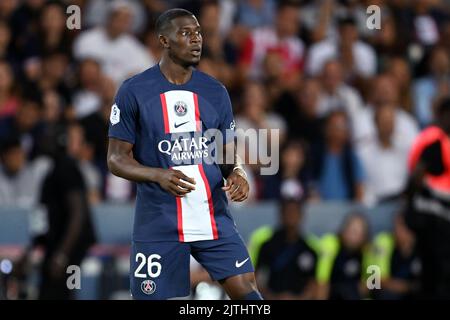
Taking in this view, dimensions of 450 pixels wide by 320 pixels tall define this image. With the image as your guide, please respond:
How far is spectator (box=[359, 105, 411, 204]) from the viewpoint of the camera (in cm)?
1241

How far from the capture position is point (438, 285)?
11.3 m

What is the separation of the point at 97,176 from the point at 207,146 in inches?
193

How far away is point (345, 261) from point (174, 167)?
4.65 metres

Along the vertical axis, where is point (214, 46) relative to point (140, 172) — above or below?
above

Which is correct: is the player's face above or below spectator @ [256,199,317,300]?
above

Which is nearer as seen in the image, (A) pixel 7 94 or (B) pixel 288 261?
A: (B) pixel 288 261

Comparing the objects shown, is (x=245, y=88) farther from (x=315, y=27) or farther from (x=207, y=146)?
(x=207, y=146)

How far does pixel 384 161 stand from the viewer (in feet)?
40.8

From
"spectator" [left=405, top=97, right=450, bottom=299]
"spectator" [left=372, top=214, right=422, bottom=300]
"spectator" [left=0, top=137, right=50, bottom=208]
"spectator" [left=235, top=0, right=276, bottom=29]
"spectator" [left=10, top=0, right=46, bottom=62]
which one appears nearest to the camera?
"spectator" [left=405, top=97, right=450, bottom=299]

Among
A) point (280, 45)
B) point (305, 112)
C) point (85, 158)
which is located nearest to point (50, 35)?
point (85, 158)

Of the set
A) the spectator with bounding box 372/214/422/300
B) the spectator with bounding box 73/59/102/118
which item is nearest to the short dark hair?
the spectator with bounding box 372/214/422/300

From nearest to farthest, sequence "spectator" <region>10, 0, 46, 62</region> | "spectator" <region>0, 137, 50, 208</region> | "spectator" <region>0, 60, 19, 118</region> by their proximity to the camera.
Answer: "spectator" <region>0, 137, 50, 208</region>
"spectator" <region>0, 60, 19, 118</region>
"spectator" <region>10, 0, 46, 62</region>

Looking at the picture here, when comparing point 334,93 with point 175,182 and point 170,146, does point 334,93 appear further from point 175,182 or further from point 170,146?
point 175,182

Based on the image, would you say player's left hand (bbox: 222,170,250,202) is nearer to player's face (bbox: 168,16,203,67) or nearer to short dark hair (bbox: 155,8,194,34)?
player's face (bbox: 168,16,203,67)
